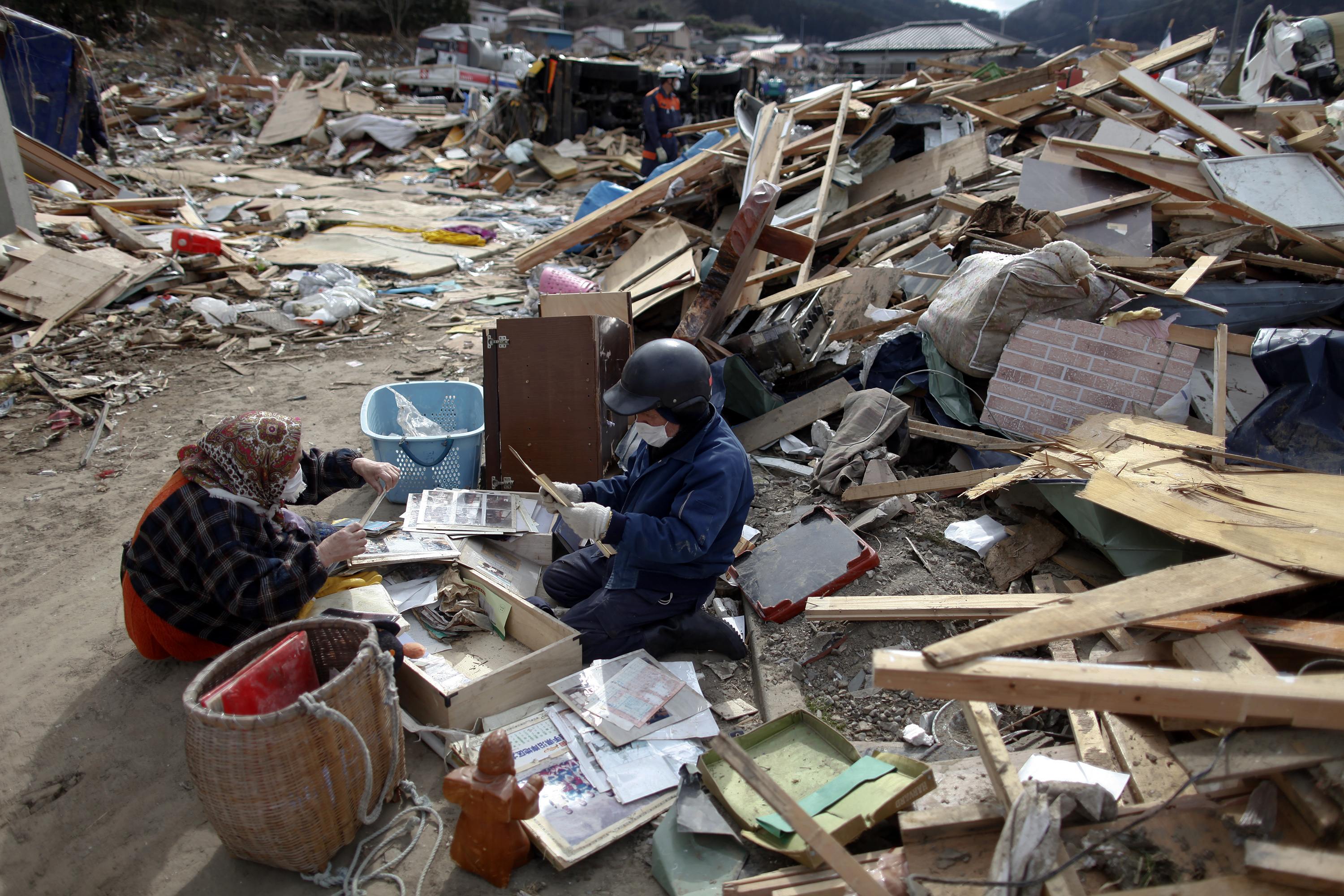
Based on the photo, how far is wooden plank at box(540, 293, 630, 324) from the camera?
204 inches

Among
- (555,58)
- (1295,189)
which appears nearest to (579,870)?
(1295,189)

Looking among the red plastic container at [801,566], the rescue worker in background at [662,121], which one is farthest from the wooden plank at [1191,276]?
the rescue worker in background at [662,121]

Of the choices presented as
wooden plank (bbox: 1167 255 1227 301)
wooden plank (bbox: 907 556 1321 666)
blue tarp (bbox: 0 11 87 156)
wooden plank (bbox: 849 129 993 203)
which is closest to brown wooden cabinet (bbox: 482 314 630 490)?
wooden plank (bbox: 907 556 1321 666)

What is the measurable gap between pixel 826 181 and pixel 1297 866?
261 inches

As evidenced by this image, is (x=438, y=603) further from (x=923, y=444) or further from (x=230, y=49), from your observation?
(x=230, y=49)

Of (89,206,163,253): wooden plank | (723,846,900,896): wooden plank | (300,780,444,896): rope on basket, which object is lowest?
(300,780,444,896): rope on basket

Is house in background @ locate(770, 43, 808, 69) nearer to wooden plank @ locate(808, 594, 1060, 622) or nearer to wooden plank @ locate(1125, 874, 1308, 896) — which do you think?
wooden plank @ locate(808, 594, 1060, 622)

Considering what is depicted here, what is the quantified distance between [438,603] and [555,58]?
626 inches

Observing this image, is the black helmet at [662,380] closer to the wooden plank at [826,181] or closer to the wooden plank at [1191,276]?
the wooden plank at [826,181]

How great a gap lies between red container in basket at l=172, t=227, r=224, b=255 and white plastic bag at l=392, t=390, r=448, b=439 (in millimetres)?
5399

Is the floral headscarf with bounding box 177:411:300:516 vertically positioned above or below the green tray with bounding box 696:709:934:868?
above

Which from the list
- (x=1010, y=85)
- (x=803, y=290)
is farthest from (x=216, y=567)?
(x=1010, y=85)

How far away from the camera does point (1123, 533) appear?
11.2 ft

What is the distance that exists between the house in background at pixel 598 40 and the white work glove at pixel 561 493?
44743 mm
